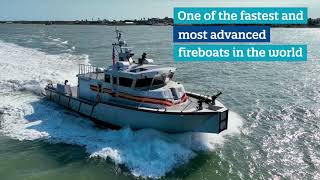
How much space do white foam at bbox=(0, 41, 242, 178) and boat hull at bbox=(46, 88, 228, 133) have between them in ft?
1.38

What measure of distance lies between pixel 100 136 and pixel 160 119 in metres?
3.36

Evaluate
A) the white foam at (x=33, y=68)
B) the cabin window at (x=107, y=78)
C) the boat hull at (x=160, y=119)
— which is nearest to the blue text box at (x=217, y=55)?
the white foam at (x=33, y=68)

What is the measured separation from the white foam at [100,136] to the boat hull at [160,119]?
420 millimetres

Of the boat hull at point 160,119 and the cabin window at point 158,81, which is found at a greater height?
the cabin window at point 158,81

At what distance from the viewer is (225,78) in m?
32.4

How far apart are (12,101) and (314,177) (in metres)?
18.2

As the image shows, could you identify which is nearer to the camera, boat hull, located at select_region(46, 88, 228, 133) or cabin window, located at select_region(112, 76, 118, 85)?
boat hull, located at select_region(46, 88, 228, 133)

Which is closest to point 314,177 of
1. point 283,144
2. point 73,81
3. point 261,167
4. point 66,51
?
point 261,167

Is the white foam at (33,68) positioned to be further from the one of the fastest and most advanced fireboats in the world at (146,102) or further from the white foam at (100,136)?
the one of the fastest and most advanced fireboats in the world at (146,102)

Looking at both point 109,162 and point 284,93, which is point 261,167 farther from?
point 284,93

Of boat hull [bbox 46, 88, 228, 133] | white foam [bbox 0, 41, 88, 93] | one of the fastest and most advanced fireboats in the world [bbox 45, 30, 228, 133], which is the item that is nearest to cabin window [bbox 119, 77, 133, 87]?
one of the fastest and most advanced fireboats in the world [bbox 45, 30, 228, 133]

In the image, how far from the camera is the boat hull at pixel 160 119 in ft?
55.9

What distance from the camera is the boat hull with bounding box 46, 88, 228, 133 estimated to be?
1703 centimetres

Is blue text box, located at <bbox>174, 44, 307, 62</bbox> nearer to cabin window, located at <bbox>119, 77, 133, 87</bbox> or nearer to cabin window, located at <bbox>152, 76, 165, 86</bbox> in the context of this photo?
cabin window, located at <bbox>152, 76, 165, 86</bbox>
